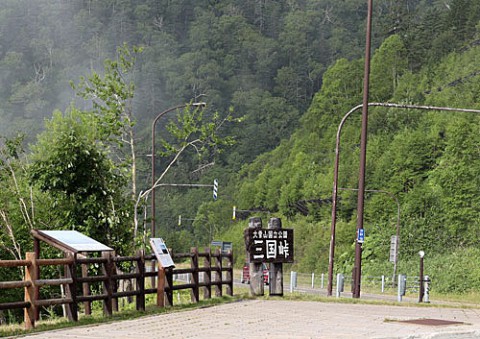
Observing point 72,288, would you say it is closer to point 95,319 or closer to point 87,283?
point 95,319

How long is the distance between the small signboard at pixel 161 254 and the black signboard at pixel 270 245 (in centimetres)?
430

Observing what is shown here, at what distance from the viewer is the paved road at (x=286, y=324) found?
1600 centimetres

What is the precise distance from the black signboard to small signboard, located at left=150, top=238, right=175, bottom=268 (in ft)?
14.1

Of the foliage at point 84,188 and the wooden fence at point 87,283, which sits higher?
the foliage at point 84,188

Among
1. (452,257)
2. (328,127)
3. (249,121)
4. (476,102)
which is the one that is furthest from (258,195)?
(249,121)

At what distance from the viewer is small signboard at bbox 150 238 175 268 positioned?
21.5 metres

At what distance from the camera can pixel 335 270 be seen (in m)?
76.2

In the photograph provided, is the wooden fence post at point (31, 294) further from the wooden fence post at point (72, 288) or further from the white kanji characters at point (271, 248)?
the white kanji characters at point (271, 248)

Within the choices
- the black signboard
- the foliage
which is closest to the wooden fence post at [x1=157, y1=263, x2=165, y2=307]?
the black signboard

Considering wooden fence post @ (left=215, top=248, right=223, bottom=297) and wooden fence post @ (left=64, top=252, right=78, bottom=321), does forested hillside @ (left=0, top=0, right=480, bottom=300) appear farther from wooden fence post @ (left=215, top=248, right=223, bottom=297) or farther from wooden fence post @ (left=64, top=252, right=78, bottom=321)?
wooden fence post @ (left=64, top=252, right=78, bottom=321)

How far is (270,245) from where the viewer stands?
2608cm

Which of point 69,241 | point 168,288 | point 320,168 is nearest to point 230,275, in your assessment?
point 168,288

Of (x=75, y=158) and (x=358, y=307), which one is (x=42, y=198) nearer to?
(x=75, y=158)

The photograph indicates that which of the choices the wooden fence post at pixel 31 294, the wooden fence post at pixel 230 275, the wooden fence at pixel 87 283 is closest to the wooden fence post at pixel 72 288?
the wooden fence at pixel 87 283
